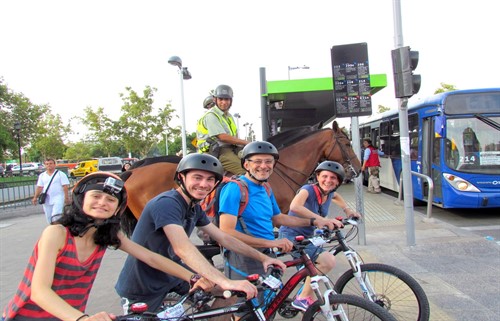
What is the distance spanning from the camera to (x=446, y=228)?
299 inches

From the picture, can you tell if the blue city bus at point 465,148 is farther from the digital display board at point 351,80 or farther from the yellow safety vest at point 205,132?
the yellow safety vest at point 205,132

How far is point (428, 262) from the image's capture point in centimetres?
563

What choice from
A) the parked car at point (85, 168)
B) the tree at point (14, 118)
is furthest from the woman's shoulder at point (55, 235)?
the parked car at point (85, 168)

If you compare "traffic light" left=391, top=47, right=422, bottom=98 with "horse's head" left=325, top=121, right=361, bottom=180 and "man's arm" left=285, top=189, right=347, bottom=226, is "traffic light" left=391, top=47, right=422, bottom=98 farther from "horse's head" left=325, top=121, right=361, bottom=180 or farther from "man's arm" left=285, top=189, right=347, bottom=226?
"man's arm" left=285, top=189, right=347, bottom=226

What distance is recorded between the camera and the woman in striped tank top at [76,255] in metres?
1.80

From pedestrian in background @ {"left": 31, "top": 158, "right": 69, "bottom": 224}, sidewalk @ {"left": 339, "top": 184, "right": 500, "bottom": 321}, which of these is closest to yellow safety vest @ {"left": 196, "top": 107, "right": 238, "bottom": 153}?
sidewalk @ {"left": 339, "top": 184, "right": 500, "bottom": 321}

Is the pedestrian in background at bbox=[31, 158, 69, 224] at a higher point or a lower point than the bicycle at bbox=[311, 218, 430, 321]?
higher

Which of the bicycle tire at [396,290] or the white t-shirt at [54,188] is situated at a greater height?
the white t-shirt at [54,188]

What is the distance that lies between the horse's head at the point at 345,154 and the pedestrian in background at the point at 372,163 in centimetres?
673

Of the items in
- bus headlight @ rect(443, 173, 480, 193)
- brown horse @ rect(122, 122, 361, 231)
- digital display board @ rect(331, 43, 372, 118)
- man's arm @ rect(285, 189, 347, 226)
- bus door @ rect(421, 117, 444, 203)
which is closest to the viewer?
man's arm @ rect(285, 189, 347, 226)

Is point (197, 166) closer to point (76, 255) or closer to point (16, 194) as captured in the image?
point (76, 255)

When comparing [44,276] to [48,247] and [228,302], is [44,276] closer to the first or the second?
[48,247]

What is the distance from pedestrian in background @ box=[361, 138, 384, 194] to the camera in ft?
41.9

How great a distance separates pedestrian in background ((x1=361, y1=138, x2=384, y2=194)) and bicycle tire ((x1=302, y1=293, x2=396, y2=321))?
34.8ft
